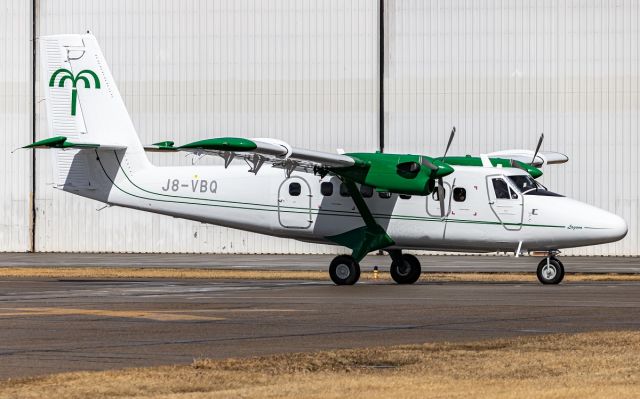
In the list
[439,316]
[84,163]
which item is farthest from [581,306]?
[84,163]

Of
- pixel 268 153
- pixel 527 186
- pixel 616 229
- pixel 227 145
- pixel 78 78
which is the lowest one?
pixel 616 229

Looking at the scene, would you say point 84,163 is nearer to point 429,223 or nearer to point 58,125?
point 58,125

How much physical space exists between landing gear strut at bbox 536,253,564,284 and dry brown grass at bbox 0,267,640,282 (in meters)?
3.19

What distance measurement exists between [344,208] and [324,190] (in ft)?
2.59

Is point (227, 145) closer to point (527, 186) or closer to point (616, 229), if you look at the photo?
point (527, 186)

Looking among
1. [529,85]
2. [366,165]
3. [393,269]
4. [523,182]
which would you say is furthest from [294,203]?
[529,85]

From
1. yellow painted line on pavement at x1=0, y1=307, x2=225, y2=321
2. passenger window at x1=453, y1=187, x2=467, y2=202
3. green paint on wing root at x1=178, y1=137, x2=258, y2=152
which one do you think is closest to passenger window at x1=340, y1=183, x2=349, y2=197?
passenger window at x1=453, y1=187, x2=467, y2=202

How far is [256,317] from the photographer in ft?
68.9

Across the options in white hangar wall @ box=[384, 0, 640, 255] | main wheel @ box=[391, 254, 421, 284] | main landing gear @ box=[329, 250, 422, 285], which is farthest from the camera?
white hangar wall @ box=[384, 0, 640, 255]

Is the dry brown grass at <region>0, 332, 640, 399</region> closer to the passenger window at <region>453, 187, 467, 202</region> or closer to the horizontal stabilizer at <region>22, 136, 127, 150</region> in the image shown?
the passenger window at <region>453, 187, 467, 202</region>

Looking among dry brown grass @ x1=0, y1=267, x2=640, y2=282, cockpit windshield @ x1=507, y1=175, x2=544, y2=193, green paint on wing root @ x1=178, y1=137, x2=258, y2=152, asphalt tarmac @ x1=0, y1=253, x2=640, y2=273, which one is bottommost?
asphalt tarmac @ x1=0, y1=253, x2=640, y2=273

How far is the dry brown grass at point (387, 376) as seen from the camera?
12383 mm

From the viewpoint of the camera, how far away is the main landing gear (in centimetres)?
3206

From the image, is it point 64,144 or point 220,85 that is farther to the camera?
point 220,85
